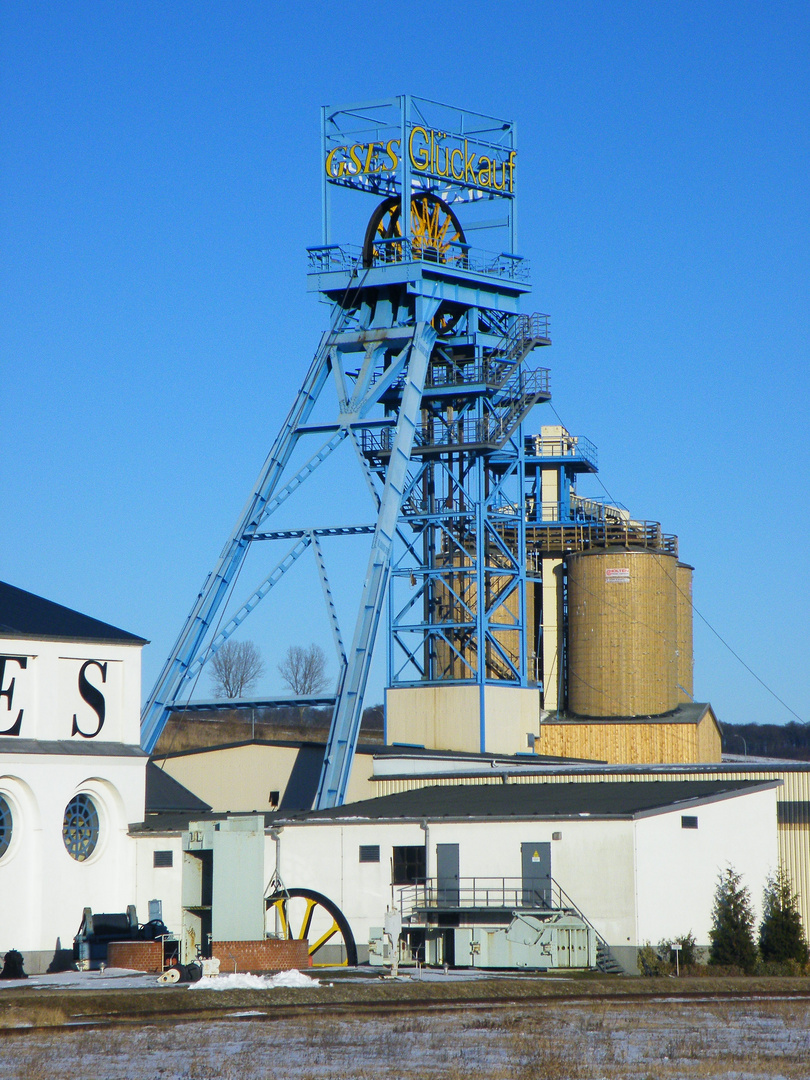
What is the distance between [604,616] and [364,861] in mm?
21997

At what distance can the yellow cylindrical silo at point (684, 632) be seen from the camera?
5816cm

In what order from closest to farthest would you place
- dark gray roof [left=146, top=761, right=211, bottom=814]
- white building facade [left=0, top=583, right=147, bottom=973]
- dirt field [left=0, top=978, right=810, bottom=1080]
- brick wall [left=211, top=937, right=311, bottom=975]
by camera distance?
1. dirt field [left=0, top=978, right=810, bottom=1080]
2. brick wall [left=211, top=937, right=311, bottom=975]
3. white building facade [left=0, top=583, right=147, bottom=973]
4. dark gray roof [left=146, top=761, right=211, bottom=814]

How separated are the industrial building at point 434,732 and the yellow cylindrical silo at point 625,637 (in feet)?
0.28

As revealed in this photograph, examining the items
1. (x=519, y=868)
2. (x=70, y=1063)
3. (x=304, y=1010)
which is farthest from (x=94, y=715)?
(x=70, y=1063)

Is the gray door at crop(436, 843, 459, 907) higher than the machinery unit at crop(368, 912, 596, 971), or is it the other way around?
the gray door at crop(436, 843, 459, 907)

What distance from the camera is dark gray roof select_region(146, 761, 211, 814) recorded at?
44250 mm

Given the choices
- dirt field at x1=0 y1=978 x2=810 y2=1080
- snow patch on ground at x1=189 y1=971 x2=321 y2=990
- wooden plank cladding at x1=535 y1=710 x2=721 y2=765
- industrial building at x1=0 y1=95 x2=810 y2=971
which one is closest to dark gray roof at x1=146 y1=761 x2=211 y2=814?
industrial building at x1=0 y1=95 x2=810 y2=971

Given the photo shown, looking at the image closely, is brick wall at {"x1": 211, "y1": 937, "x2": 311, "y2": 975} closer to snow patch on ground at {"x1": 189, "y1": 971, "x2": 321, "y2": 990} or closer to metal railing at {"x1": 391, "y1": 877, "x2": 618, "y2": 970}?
snow patch on ground at {"x1": 189, "y1": 971, "x2": 321, "y2": 990}

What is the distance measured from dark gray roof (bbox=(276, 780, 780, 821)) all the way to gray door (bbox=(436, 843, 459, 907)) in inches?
27.4

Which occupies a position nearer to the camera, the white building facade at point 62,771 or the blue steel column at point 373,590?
the white building facade at point 62,771

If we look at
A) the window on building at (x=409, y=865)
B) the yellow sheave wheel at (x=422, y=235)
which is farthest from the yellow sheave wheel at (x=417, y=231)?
the window on building at (x=409, y=865)

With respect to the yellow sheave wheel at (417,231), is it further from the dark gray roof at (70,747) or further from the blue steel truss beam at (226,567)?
the dark gray roof at (70,747)

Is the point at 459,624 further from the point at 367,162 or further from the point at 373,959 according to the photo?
the point at 373,959

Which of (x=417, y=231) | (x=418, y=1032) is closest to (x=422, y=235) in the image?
(x=417, y=231)
